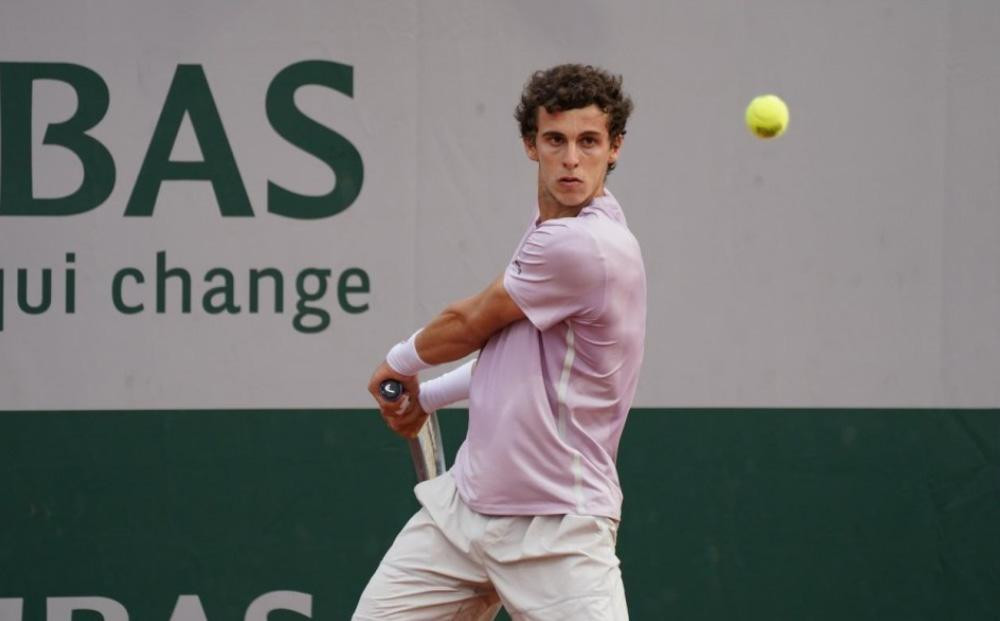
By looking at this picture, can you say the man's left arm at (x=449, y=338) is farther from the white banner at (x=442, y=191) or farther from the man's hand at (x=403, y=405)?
the white banner at (x=442, y=191)

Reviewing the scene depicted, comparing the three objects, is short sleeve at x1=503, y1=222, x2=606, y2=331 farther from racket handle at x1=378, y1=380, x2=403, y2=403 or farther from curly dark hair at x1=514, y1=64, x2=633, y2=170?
racket handle at x1=378, y1=380, x2=403, y2=403

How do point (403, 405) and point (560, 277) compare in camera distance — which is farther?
point (403, 405)

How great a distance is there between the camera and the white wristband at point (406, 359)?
3314 millimetres

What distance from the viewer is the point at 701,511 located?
186 inches

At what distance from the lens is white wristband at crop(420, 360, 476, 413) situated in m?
3.49

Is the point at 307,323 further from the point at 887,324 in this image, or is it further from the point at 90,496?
the point at 887,324

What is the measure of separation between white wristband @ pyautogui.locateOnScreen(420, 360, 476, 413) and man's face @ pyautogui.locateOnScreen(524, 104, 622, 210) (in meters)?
0.47

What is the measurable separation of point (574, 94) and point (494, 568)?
0.97m

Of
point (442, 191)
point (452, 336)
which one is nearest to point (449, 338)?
point (452, 336)

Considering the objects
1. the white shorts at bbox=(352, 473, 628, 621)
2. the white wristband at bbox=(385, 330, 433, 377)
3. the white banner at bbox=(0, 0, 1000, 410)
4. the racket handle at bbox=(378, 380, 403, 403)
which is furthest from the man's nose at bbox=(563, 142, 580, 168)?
the white banner at bbox=(0, 0, 1000, 410)

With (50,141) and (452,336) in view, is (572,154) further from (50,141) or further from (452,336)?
(50,141)

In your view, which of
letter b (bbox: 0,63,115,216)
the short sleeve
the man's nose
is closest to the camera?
the short sleeve

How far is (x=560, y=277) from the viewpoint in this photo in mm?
3090

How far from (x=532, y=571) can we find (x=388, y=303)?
5.27ft
